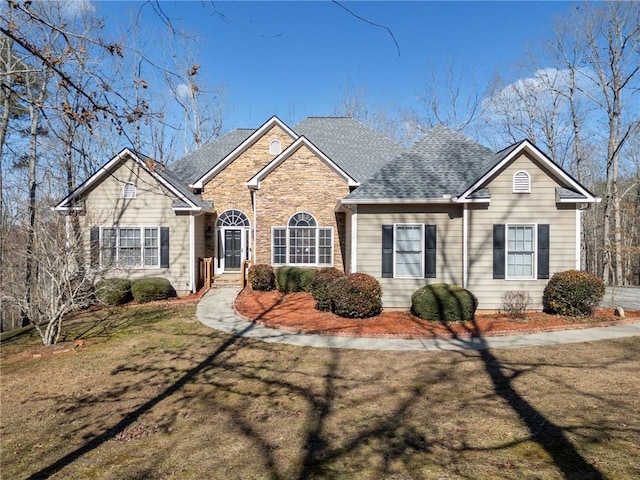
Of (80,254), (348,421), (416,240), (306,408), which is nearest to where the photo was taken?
(348,421)

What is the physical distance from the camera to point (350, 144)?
20547mm

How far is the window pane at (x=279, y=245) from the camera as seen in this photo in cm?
1638

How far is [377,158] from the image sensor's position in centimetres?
1953

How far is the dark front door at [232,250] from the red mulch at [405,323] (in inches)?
227

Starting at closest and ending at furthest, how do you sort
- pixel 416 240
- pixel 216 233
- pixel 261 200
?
pixel 416 240 → pixel 261 200 → pixel 216 233

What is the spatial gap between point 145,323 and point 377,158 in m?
13.3

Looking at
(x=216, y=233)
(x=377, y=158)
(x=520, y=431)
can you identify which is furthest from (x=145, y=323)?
(x=377, y=158)

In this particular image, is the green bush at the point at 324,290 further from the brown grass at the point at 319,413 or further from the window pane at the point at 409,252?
the brown grass at the point at 319,413

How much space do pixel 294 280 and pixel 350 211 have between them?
3612mm

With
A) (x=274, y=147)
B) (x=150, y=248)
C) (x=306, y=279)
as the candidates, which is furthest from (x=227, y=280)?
(x=274, y=147)

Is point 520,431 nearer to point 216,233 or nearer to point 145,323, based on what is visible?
point 145,323

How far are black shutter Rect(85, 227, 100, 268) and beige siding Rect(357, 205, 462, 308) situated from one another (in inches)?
376

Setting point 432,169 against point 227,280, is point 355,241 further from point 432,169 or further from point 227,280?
point 227,280

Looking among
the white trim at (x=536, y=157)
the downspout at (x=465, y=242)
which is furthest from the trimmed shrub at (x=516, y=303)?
the white trim at (x=536, y=157)
